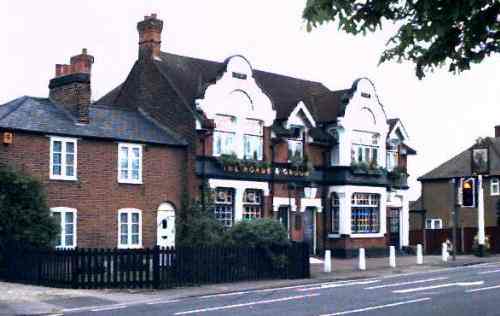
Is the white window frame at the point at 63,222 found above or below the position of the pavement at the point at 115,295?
above

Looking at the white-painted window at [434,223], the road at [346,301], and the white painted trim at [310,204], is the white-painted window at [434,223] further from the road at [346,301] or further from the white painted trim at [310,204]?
the road at [346,301]

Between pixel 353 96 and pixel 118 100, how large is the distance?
12.1 meters

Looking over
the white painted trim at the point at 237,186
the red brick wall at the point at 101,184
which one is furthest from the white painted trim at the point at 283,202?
the red brick wall at the point at 101,184

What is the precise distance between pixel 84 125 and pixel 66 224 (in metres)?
4.09

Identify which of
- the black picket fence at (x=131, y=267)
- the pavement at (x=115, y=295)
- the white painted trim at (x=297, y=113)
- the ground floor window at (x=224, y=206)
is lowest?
the pavement at (x=115, y=295)

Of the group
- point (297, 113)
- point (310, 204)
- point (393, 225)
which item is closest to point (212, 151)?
point (297, 113)

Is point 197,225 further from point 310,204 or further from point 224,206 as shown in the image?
point 310,204

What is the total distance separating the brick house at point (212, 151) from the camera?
3061cm

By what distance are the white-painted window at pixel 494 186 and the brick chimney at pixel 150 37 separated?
30.5 metres

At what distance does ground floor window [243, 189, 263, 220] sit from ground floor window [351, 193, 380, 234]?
6.07 m

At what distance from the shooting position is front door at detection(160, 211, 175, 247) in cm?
3359

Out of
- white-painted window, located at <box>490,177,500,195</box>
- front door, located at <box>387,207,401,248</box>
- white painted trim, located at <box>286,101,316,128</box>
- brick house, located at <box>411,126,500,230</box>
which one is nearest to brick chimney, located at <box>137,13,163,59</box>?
white painted trim, located at <box>286,101,316,128</box>

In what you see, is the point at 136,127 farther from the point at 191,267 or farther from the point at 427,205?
the point at 427,205

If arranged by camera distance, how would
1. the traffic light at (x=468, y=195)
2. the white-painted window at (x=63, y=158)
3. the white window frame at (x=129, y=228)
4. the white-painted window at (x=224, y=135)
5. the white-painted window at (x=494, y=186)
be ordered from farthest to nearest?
the white-painted window at (x=494, y=186)
the white-painted window at (x=224, y=135)
the traffic light at (x=468, y=195)
the white window frame at (x=129, y=228)
the white-painted window at (x=63, y=158)
